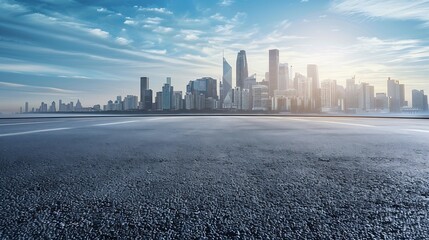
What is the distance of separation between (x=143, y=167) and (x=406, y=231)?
249 centimetres

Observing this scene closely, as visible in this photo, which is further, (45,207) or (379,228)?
(45,207)

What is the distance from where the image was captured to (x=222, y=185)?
228 cm

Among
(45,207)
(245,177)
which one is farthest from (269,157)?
(45,207)

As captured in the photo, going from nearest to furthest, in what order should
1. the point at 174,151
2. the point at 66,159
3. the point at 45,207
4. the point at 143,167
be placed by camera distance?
the point at 45,207, the point at 143,167, the point at 66,159, the point at 174,151

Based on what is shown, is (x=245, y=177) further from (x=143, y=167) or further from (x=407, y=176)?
(x=407, y=176)

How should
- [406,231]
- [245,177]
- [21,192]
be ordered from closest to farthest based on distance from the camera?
[406,231] < [21,192] < [245,177]

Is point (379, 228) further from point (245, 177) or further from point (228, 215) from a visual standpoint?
point (245, 177)

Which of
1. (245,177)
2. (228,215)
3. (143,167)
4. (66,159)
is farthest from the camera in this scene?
(66,159)

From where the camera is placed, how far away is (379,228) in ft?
4.81

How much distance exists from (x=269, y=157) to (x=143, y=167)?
173 cm

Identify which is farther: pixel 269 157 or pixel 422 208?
pixel 269 157

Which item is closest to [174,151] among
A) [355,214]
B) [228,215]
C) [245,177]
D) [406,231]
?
[245,177]

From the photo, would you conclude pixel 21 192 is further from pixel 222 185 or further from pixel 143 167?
pixel 222 185

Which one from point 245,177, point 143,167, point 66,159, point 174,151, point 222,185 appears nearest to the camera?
point 222,185
